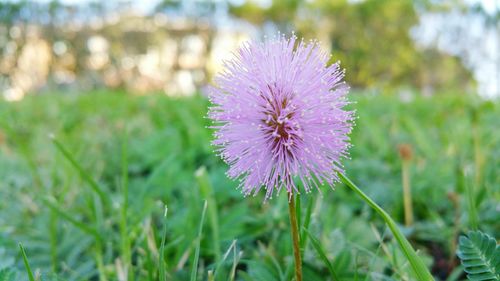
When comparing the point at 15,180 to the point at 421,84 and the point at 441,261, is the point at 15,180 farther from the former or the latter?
the point at 421,84

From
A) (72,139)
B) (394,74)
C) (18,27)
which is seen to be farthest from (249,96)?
(394,74)

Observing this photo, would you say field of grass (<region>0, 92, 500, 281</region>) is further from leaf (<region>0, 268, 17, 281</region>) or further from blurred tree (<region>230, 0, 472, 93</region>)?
blurred tree (<region>230, 0, 472, 93</region>)

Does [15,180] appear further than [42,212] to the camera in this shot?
Yes

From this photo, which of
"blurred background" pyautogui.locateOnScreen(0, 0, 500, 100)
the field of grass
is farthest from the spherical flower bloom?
"blurred background" pyautogui.locateOnScreen(0, 0, 500, 100)

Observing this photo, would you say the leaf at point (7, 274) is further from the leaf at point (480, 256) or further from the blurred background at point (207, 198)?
the leaf at point (480, 256)

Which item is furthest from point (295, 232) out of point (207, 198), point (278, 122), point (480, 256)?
point (207, 198)

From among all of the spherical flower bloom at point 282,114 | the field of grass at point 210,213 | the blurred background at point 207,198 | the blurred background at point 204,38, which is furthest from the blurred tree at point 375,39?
the spherical flower bloom at point 282,114

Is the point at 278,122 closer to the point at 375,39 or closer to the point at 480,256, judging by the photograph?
the point at 480,256
